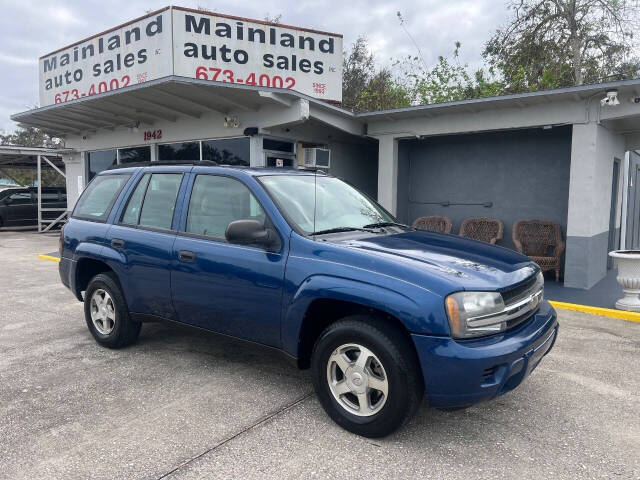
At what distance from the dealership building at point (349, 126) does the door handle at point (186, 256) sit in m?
5.15

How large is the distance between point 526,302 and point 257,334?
73.5 inches

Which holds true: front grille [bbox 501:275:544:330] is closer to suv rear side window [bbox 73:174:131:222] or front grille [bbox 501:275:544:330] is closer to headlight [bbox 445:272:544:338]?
headlight [bbox 445:272:544:338]

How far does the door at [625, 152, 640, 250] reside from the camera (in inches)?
445

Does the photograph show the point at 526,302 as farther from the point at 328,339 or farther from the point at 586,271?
the point at 586,271

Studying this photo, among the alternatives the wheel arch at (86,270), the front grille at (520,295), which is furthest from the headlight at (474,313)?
the wheel arch at (86,270)

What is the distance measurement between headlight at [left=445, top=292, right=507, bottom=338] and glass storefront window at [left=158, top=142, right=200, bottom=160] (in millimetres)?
9125

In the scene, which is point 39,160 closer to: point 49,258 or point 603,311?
point 49,258

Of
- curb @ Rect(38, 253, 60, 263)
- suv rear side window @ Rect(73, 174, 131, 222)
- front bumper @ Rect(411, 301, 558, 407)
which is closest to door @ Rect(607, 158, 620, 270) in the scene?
front bumper @ Rect(411, 301, 558, 407)

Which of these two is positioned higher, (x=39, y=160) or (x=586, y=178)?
(x=39, y=160)

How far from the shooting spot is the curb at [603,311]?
20.8 ft

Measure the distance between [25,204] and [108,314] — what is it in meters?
17.7

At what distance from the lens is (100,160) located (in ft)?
45.2

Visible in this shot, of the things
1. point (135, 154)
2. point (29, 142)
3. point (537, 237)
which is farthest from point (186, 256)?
point (29, 142)

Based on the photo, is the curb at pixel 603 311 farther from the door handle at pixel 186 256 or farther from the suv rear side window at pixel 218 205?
the door handle at pixel 186 256
